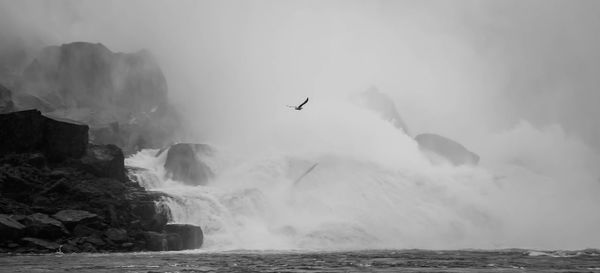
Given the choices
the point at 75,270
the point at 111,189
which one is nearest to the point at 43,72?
the point at 111,189

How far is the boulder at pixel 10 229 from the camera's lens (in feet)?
238

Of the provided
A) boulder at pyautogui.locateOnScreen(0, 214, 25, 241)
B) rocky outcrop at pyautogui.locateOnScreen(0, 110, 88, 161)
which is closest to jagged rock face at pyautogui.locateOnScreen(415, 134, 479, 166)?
rocky outcrop at pyautogui.locateOnScreen(0, 110, 88, 161)

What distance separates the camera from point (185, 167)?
127000 mm

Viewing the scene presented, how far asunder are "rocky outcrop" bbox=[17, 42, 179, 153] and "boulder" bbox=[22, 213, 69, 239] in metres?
66.6

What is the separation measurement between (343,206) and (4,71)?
104 meters

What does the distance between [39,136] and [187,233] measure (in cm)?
2684

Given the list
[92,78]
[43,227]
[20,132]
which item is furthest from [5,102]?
[43,227]

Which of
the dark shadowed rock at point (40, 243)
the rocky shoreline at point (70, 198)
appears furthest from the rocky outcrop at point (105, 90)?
the dark shadowed rock at point (40, 243)

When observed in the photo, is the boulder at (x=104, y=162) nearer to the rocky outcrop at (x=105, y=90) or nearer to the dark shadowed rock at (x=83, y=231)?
the dark shadowed rock at (x=83, y=231)

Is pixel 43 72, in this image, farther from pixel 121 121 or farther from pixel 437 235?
pixel 437 235

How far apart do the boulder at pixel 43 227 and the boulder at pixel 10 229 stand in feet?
3.52

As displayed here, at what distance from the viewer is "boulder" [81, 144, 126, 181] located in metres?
92.4

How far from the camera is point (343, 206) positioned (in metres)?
124

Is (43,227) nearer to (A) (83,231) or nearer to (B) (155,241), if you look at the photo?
(A) (83,231)
